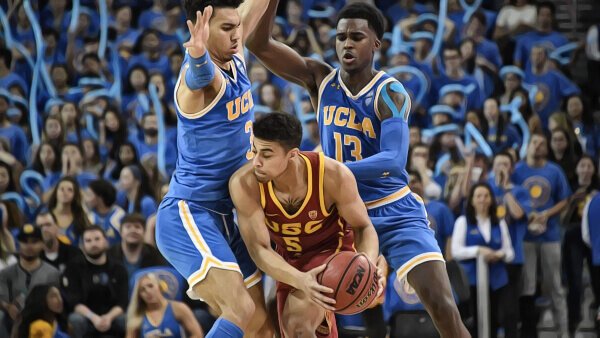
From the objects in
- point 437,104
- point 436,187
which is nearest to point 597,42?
point 437,104

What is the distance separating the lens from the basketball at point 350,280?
15.8 feet

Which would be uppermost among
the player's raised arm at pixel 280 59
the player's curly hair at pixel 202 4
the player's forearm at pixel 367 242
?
the player's curly hair at pixel 202 4

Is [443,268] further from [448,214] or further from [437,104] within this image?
[437,104]

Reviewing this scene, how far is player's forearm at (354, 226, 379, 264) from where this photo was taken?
5055 mm

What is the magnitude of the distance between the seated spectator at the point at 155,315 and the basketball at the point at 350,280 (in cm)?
278

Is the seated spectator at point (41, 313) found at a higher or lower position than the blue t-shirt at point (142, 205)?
lower

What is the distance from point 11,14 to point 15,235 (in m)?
4.90

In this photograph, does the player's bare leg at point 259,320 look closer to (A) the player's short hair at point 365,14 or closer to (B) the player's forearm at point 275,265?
(B) the player's forearm at point 275,265

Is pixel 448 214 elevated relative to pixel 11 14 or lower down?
lower down

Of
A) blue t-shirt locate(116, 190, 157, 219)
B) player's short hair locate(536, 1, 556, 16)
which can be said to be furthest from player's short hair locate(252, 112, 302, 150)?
player's short hair locate(536, 1, 556, 16)

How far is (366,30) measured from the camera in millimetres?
5703

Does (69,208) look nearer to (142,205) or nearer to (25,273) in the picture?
(142,205)

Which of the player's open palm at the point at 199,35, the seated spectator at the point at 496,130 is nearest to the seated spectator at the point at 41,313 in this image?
the player's open palm at the point at 199,35

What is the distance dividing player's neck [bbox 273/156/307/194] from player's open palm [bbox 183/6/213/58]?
0.72m
